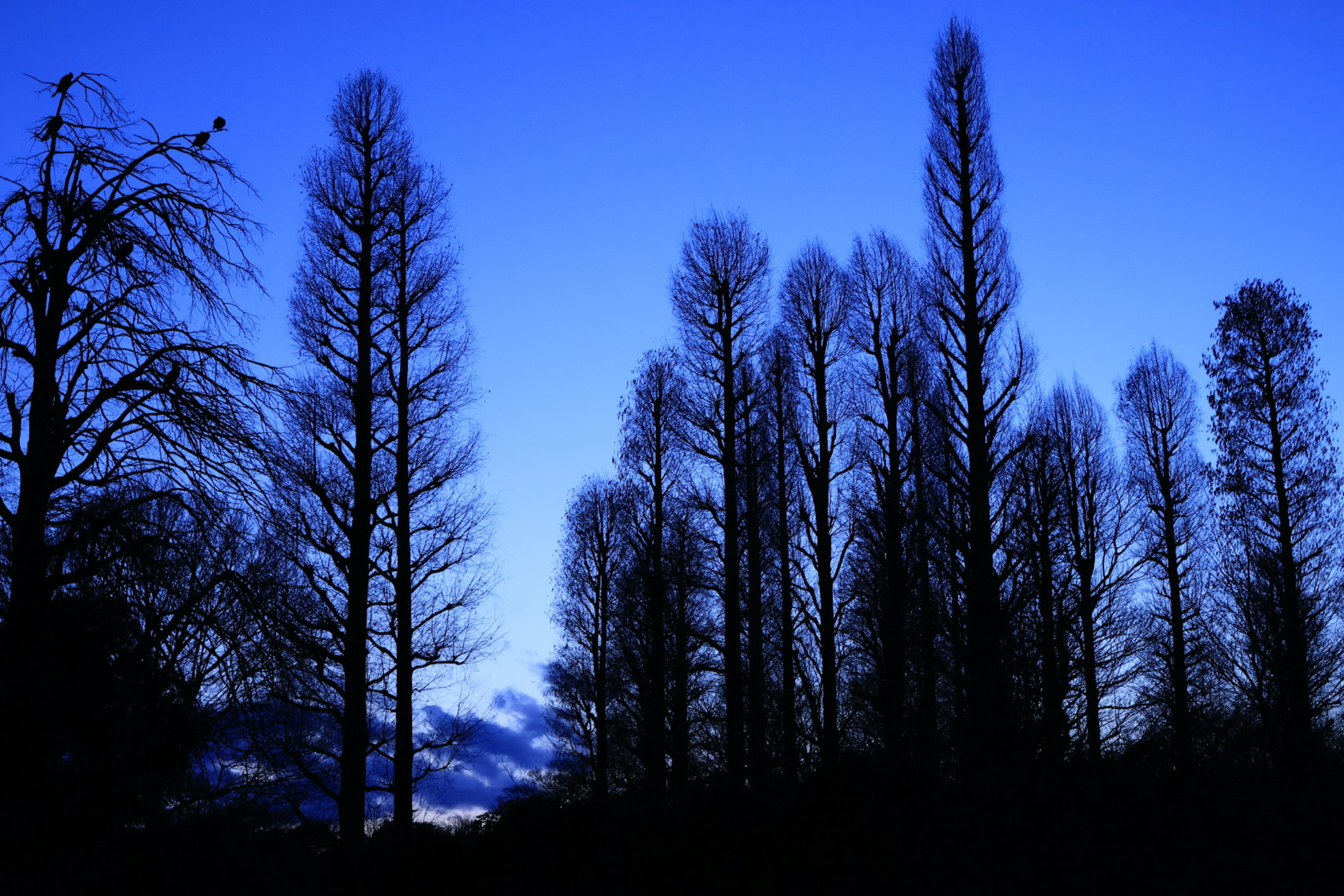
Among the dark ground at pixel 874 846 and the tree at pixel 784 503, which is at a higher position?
the tree at pixel 784 503

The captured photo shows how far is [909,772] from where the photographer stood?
41.5 ft

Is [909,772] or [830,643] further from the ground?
[830,643]

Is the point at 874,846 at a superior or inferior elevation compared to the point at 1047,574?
inferior

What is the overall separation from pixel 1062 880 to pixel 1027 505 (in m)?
8.93

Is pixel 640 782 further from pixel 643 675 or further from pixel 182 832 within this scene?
pixel 182 832

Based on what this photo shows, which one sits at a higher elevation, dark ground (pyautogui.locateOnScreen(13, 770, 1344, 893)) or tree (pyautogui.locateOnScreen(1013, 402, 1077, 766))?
tree (pyautogui.locateOnScreen(1013, 402, 1077, 766))

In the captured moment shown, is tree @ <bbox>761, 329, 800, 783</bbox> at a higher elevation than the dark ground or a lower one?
higher

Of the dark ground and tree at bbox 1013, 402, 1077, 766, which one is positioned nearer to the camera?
the dark ground

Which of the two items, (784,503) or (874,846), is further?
(784,503)

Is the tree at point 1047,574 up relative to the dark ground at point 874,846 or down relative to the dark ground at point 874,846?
up

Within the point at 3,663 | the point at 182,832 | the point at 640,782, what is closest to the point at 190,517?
the point at 3,663

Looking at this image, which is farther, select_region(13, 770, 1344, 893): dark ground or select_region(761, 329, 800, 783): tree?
select_region(761, 329, 800, 783): tree

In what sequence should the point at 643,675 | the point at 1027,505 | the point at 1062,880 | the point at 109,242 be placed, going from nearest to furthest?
1. the point at 109,242
2. the point at 1062,880
3. the point at 1027,505
4. the point at 643,675

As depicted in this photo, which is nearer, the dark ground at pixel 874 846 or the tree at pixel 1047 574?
the dark ground at pixel 874 846
